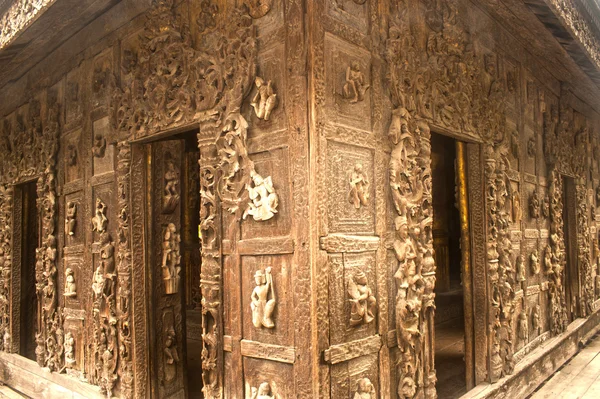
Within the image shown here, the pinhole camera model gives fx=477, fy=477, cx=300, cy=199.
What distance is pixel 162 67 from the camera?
4195 millimetres

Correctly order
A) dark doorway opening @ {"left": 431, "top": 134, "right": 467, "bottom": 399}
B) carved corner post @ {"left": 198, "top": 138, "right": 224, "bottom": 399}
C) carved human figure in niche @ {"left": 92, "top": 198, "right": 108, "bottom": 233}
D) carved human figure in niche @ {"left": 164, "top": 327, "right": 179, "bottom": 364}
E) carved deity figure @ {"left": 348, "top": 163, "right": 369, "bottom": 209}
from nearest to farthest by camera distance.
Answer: carved deity figure @ {"left": 348, "top": 163, "right": 369, "bottom": 209}
carved corner post @ {"left": 198, "top": 138, "right": 224, "bottom": 399}
carved human figure in niche @ {"left": 164, "top": 327, "right": 179, "bottom": 364}
carved human figure in niche @ {"left": 92, "top": 198, "right": 108, "bottom": 233}
dark doorway opening @ {"left": 431, "top": 134, "right": 467, "bottom": 399}

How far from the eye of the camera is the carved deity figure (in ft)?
10.9

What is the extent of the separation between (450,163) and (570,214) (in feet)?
8.32

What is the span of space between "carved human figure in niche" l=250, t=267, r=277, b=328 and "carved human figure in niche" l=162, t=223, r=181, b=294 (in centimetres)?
164

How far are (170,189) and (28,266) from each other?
152 inches

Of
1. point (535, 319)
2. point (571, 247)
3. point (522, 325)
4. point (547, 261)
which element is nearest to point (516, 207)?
point (547, 261)

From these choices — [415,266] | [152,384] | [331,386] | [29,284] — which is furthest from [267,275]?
[29,284]

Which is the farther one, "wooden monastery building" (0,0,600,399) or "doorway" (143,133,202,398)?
"doorway" (143,133,202,398)

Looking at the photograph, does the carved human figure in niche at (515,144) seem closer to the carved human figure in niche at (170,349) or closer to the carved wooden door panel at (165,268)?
the carved wooden door panel at (165,268)

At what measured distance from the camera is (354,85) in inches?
132

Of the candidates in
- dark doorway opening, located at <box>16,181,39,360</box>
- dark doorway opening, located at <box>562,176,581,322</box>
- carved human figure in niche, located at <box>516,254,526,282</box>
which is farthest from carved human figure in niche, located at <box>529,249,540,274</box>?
dark doorway opening, located at <box>16,181,39,360</box>

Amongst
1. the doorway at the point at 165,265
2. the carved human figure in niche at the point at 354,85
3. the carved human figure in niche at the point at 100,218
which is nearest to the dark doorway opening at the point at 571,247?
the carved human figure in niche at the point at 354,85

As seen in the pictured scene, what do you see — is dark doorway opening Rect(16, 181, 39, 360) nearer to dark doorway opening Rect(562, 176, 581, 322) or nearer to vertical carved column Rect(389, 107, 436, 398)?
vertical carved column Rect(389, 107, 436, 398)

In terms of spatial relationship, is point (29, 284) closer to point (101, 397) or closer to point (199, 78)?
Answer: point (101, 397)
